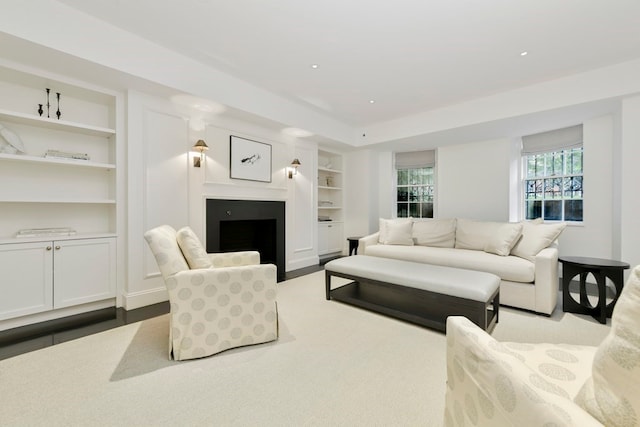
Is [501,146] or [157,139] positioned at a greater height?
[501,146]

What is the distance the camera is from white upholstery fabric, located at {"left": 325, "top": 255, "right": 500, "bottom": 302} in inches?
86.5

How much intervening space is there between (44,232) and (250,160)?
232 cm

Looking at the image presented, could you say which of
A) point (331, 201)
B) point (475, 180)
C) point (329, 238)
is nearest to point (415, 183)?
point (475, 180)

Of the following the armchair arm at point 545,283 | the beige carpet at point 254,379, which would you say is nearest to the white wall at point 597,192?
the armchair arm at point 545,283

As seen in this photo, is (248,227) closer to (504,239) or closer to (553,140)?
(504,239)

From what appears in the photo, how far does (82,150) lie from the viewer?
9.49ft

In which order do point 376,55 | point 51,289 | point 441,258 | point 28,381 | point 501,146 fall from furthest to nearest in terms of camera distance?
point 501,146 < point 441,258 < point 376,55 < point 51,289 < point 28,381

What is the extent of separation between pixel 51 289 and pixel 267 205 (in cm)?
250

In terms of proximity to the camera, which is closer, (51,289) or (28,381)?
(28,381)

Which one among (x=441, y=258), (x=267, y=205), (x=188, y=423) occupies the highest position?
(x=267, y=205)

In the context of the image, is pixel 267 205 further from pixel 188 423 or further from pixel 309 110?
pixel 188 423

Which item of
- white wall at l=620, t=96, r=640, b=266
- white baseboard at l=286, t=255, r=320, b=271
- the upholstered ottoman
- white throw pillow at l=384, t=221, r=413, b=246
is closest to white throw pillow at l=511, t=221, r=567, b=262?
white wall at l=620, t=96, r=640, b=266

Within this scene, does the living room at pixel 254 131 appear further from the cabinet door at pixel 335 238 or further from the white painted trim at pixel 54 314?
the cabinet door at pixel 335 238

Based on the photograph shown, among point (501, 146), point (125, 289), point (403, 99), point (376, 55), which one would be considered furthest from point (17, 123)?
point (501, 146)
